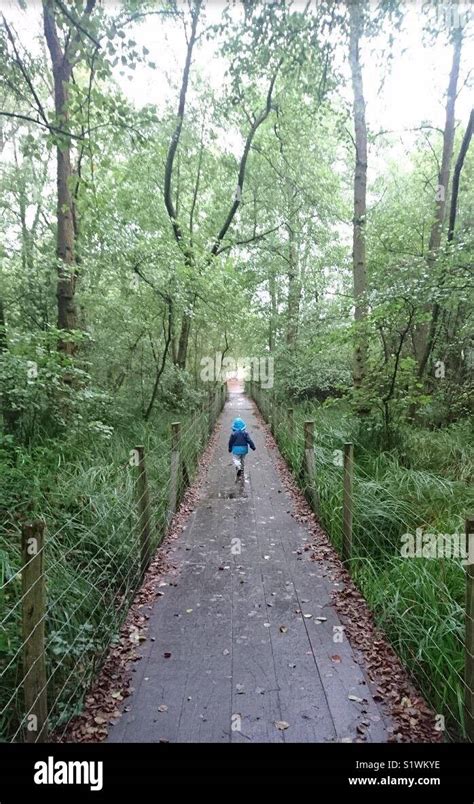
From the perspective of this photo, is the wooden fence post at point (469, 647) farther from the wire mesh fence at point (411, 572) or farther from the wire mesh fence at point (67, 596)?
the wire mesh fence at point (67, 596)

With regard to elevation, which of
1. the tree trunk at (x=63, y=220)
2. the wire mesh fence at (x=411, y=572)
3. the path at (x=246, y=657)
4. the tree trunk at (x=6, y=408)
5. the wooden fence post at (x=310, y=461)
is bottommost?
the path at (x=246, y=657)

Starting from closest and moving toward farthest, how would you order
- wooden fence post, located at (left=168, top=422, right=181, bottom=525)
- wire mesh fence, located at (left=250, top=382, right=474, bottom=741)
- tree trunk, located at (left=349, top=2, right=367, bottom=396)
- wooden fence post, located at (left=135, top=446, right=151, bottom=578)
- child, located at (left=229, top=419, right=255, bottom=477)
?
wire mesh fence, located at (left=250, top=382, right=474, bottom=741)
wooden fence post, located at (left=135, top=446, right=151, bottom=578)
wooden fence post, located at (left=168, top=422, right=181, bottom=525)
child, located at (left=229, top=419, right=255, bottom=477)
tree trunk, located at (left=349, top=2, right=367, bottom=396)

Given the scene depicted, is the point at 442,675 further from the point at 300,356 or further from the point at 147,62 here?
the point at 300,356

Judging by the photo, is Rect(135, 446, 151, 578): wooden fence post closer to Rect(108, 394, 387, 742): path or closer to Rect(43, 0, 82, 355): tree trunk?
Rect(108, 394, 387, 742): path

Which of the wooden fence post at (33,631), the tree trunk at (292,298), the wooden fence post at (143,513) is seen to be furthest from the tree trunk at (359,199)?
the wooden fence post at (33,631)

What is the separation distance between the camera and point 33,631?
7.37 ft

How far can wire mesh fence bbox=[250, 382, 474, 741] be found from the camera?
2539 millimetres

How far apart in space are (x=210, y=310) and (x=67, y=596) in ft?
26.9

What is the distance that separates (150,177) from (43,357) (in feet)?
32.6

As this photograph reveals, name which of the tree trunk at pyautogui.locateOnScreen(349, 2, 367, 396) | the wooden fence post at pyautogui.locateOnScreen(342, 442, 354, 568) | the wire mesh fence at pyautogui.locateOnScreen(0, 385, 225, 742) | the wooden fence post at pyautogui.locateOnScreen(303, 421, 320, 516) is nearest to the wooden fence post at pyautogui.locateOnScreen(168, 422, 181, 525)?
the wire mesh fence at pyautogui.locateOnScreen(0, 385, 225, 742)

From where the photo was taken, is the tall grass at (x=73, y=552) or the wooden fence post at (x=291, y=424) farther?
the wooden fence post at (x=291, y=424)

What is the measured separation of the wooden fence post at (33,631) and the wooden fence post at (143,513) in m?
2.12

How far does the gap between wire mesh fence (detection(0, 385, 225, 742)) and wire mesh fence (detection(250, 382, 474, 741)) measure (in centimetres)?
226

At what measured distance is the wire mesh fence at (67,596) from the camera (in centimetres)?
225
